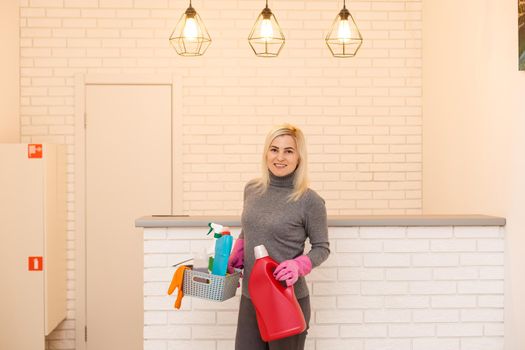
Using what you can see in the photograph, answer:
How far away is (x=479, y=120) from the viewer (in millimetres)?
3875

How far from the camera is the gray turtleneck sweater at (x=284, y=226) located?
2838 mm

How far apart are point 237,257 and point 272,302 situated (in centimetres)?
43

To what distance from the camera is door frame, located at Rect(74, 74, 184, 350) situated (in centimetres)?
511

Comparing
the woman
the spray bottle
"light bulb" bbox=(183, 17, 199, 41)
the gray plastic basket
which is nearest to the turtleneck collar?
the woman

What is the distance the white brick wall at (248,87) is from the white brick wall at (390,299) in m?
1.57

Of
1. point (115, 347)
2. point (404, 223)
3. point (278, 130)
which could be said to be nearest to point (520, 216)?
point (404, 223)

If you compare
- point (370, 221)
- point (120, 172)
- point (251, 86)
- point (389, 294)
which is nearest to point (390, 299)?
point (389, 294)

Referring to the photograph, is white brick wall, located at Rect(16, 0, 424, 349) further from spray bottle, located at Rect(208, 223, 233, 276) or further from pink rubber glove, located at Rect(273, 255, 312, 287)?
pink rubber glove, located at Rect(273, 255, 312, 287)

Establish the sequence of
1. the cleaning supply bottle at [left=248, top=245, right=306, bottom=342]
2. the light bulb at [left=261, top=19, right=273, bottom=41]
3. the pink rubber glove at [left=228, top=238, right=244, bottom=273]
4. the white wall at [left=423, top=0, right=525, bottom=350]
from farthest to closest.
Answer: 1. the light bulb at [left=261, top=19, right=273, bottom=41]
2. the white wall at [left=423, top=0, right=525, bottom=350]
3. the pink rubber glove at [left=228, top=238, right=244, bottom=273]
4. the cleaning supply bottle at [left=248, top=245, right=306, bottom=342]

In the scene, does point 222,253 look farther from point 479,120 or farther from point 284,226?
point 479,120

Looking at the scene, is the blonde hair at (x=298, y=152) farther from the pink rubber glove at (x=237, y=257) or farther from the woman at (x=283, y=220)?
the pink rubber glove at (x=237, y=257)

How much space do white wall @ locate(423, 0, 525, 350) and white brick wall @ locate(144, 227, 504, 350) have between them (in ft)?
0.45

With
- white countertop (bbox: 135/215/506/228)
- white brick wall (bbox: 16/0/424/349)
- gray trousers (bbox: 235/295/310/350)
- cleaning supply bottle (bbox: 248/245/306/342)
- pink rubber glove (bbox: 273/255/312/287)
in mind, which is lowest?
gray trousers (bbox: 235/295/310/350)

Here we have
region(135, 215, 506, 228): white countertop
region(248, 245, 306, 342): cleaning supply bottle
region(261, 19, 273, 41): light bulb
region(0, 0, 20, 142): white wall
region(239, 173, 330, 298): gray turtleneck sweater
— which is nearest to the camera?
region(248, 245, 306, 342): cleaning supply bottle
